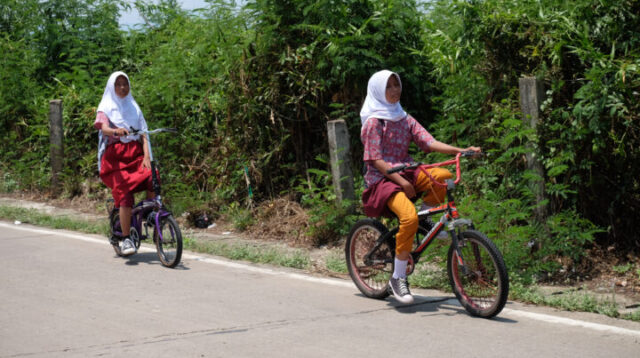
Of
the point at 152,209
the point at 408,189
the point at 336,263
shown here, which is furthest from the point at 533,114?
the point at 152,209

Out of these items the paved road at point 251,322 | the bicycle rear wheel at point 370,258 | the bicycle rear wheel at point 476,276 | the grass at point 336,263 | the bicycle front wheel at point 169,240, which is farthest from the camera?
the bicycle front wheel at point 169,240

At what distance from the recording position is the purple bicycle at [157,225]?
8344 mm

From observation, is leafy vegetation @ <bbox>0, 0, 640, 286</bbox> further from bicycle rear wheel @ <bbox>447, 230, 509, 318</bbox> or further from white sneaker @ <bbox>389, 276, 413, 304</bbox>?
white sneaker @ <bbox>389, 276, 413, 304</bbox>

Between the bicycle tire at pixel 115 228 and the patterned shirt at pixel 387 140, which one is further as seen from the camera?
the bicycle tire at pixel 115 228

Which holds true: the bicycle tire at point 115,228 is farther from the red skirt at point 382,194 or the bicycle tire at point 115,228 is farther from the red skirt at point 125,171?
the red skirt at point 382,194

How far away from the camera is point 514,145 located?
8141 millimetres

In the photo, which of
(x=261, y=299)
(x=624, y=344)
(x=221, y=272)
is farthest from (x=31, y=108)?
(x=624, y=344)

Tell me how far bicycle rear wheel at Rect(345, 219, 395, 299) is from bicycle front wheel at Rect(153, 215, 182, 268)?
221 cm

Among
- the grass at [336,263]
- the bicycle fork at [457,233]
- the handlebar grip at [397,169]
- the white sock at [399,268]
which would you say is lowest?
the grass at [336,263]

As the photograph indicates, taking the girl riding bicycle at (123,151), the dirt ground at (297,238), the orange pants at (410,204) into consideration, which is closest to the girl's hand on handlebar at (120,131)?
the girl riding bicycle at (123,151)

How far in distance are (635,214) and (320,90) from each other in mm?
4688

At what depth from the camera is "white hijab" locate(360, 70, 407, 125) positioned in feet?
21.1

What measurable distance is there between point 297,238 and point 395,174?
359 centimetres

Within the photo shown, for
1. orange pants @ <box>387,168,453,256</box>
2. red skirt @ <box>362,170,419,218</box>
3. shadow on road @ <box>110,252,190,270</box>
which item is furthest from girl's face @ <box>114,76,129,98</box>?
orange pants @ <box>387,168,453,256</box>
